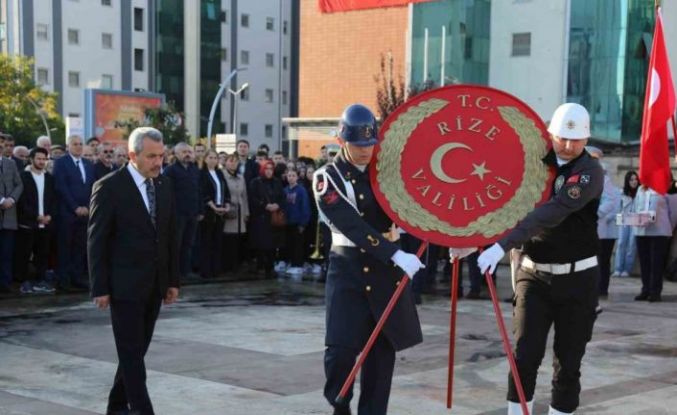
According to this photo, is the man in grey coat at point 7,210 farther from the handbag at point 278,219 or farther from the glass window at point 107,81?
the glass window at point 107,81

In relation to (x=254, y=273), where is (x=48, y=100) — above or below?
above

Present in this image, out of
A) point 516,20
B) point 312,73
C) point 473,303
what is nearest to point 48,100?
point 312,73

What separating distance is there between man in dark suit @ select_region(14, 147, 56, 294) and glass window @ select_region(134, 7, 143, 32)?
62.0 m

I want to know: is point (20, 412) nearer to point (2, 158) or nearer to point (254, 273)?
point (2, 158)

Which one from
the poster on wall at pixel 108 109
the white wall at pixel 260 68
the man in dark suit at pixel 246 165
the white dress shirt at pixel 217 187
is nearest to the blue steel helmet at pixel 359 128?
the white dress shirt at pixel 217 187

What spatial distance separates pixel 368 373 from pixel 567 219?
155 centimetres

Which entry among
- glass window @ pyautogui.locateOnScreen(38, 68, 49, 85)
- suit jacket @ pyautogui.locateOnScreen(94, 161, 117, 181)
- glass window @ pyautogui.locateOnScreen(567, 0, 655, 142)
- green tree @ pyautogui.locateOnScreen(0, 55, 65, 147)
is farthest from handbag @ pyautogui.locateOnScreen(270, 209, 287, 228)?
glass window @ pyautogui.locateOnScreen(38, 68, 49, 85)

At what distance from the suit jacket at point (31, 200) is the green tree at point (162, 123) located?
2449 centimetres

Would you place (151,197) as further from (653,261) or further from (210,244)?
(653,261)

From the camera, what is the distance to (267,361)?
825 cm

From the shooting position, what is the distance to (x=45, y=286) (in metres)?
12.6

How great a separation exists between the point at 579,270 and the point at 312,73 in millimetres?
52705

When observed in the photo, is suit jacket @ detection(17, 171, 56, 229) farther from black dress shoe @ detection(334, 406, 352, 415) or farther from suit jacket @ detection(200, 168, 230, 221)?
black dress shoe @ detection(334, 406, 352, 415)

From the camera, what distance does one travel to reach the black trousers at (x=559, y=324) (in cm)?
569
